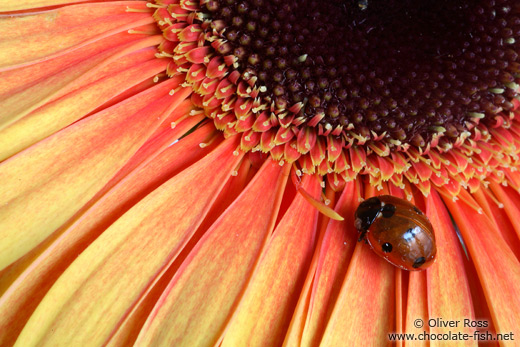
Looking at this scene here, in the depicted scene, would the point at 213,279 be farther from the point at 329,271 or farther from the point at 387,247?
the point at 387,247

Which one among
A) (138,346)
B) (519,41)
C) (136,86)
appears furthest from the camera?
(519,41)

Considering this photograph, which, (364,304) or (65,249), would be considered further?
(364,304)

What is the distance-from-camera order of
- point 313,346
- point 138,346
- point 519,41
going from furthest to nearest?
1. point 519,41
2. point 313,346
3. point 138,346

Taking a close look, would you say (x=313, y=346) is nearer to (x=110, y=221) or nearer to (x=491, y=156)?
(x=110, y=221)

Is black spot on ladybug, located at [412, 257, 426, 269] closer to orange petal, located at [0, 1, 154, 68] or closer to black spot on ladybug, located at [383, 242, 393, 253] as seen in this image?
black spot on ladybug, located at [383, 242, 393, 253]

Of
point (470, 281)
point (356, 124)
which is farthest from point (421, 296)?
point (356, 124)

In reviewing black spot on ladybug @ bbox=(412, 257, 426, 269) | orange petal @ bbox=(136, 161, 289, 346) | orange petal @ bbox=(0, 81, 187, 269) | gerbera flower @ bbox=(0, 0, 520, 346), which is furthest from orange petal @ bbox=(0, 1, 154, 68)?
black spot on ladybug @ bbox=(412, 257, 426, 269)

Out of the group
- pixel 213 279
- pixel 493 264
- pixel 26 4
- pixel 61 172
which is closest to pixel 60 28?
pixel 26 4

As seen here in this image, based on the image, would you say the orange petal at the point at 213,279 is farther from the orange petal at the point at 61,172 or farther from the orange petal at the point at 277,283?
the orange petal at the point at 61,172
